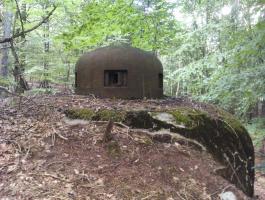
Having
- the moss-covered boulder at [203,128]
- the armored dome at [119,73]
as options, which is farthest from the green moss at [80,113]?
the armored dome at [119,73]

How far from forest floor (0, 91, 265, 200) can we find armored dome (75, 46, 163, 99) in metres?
1.23

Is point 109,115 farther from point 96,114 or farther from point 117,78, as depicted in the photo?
point 117,78

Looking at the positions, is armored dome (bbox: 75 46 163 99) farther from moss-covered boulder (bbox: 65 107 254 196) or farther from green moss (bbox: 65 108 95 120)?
green moss (bbox: 65 108 95 120)

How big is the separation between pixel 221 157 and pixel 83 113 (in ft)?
8.09

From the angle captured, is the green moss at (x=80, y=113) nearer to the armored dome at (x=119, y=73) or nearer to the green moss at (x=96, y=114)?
the green moss at (x=96, y=114)

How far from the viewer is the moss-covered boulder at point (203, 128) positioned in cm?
536

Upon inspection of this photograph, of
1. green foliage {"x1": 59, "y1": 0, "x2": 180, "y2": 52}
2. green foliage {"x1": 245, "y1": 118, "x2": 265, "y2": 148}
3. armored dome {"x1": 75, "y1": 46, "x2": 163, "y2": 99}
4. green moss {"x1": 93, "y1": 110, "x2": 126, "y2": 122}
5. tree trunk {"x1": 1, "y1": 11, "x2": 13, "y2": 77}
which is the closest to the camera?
green moss {"x1": 93, "y1": 110, "x2": 126, "y2": 122}

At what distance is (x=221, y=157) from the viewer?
545 cm

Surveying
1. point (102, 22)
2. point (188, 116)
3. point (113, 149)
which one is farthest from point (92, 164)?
point (102, 22)

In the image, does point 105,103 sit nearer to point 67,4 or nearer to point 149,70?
point 149,70

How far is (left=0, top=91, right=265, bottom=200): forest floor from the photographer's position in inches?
152

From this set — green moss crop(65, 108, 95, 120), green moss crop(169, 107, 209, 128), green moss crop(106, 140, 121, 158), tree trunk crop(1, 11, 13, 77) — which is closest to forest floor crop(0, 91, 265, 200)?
green moss crop(106, 140, 121, 158)

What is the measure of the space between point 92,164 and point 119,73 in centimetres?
297

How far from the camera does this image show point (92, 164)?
14.2 feet
